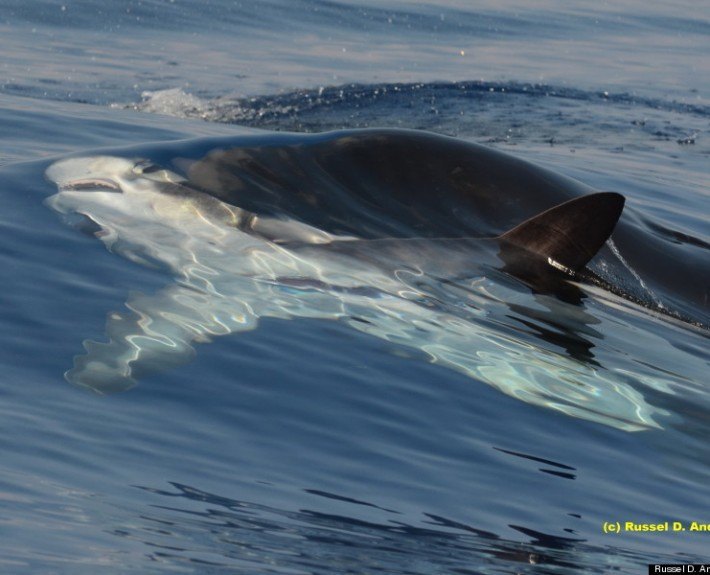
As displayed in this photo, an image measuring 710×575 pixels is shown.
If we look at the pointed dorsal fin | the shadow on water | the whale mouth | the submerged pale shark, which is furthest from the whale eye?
the shadow on water

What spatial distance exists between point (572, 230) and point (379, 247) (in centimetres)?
107

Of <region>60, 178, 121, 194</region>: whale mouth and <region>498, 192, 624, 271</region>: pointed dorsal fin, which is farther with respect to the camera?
<region>60, 178, 121, 194</region>: whale mouth

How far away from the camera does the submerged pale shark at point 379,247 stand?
6328 millimetres

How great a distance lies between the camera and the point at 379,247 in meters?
7.32

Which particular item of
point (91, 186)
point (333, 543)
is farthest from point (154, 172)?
point (333, 543)

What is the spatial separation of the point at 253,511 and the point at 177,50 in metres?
Result: 16.0

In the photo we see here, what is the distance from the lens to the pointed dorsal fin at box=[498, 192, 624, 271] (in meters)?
7.01

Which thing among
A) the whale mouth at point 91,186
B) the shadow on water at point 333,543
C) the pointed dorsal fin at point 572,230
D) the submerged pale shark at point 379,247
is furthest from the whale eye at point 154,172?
the shadow on water at point 333,543

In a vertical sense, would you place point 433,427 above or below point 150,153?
below

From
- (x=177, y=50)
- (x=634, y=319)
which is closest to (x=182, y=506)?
(x=634, y=319)

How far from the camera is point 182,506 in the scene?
426 cm

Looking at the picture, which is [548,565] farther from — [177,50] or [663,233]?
[177,50]

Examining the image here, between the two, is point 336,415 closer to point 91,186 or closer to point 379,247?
point 379,247

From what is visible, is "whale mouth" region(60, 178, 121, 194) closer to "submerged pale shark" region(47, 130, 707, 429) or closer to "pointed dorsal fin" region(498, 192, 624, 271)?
"submerged pale shark" region(47, 130, 707, 429)
